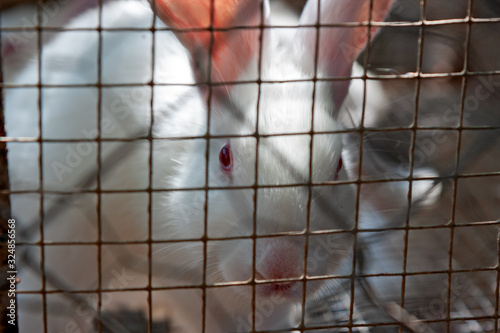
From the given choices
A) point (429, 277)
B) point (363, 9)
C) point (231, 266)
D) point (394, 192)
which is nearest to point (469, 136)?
point (394, 192)

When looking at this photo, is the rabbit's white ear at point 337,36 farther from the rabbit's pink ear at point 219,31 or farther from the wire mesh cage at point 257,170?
the rabbit's pink ear at point 219,31

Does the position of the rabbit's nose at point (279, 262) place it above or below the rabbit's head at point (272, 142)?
below

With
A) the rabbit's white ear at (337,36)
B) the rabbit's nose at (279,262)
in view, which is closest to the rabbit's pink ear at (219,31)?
the rabbit's white ear at (337,36)

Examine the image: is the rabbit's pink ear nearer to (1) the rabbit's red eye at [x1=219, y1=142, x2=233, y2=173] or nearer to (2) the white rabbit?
(2) the white rabbit

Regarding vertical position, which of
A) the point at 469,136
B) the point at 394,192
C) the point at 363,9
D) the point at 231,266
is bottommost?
the point at 231,266

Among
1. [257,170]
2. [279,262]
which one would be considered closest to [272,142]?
[257,170]

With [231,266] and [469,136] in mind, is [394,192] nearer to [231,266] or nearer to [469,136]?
[469,136]
